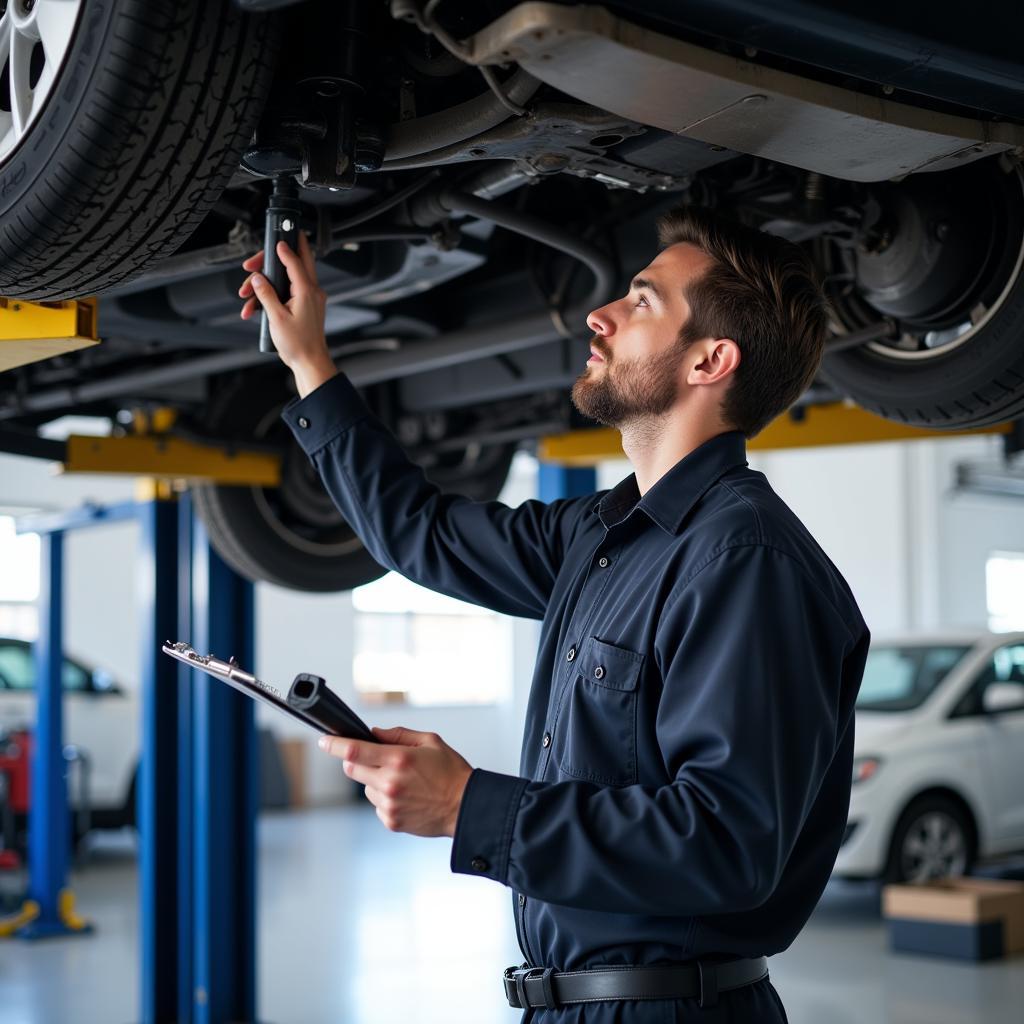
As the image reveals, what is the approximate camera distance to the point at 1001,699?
647 cm

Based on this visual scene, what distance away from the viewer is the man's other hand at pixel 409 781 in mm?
1253

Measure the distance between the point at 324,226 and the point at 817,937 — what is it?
15.2ft

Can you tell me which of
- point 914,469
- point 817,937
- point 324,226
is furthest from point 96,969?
point 914,469

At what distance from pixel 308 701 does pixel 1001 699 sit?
5947mm

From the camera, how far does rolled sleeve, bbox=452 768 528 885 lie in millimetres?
1241

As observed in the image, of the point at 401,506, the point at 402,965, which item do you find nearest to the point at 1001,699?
the point at 402,965

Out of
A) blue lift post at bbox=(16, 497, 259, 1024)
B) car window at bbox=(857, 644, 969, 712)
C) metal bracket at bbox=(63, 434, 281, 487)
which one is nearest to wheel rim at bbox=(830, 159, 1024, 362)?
metal bracket at bbox=(63, 434, 281, 487)

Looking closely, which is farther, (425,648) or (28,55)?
(425,648)

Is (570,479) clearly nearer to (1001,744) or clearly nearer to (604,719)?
(604,719)

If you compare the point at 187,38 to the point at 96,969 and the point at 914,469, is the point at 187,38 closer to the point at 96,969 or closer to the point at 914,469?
the point at 96,969

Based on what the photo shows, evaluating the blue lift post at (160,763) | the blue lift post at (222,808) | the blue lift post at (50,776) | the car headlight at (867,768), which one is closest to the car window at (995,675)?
the car headlight at (867,768)

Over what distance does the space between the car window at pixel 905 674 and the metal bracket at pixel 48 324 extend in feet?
17.1

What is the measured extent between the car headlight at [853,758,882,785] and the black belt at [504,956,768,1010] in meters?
4.68

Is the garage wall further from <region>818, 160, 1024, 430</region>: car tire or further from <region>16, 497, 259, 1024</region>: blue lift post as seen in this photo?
<region>818, 160, 1024, 430</region>: car tire
